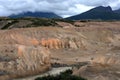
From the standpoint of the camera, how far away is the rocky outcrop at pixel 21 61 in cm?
3433

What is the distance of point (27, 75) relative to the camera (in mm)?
35125

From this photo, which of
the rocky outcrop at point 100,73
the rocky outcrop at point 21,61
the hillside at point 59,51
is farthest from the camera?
the rocky outcrop at point 21,61

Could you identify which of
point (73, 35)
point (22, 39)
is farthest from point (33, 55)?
point (73, 35)

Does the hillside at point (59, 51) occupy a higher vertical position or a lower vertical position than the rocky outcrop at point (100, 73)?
lower

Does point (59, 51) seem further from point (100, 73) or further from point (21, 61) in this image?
point (100, 73)

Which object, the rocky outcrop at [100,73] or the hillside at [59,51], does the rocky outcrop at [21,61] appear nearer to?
the hillside at [59,51]

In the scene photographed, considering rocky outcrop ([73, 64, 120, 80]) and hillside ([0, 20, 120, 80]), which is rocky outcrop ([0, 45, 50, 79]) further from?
rocky outcrop ([73, 64, 120, 80])

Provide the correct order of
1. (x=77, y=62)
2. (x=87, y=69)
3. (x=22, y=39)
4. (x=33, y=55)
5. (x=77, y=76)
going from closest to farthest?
(x=77, y=76), (x=87, y=69), (x=33, y=55), (x=77, y=62), (x=22, y=39)

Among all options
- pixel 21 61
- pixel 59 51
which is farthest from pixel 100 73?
pixel 59 51

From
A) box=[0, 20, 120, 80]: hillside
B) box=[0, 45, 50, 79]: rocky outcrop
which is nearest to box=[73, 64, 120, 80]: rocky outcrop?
box=[0, 20, 120, 80]: hillside

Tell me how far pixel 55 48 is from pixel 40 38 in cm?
284

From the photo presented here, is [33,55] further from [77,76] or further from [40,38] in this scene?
[40,38]

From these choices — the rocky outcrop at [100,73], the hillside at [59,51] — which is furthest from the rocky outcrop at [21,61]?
the rocky outcrop at [100,73]

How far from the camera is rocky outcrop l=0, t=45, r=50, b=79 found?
3433 cm
